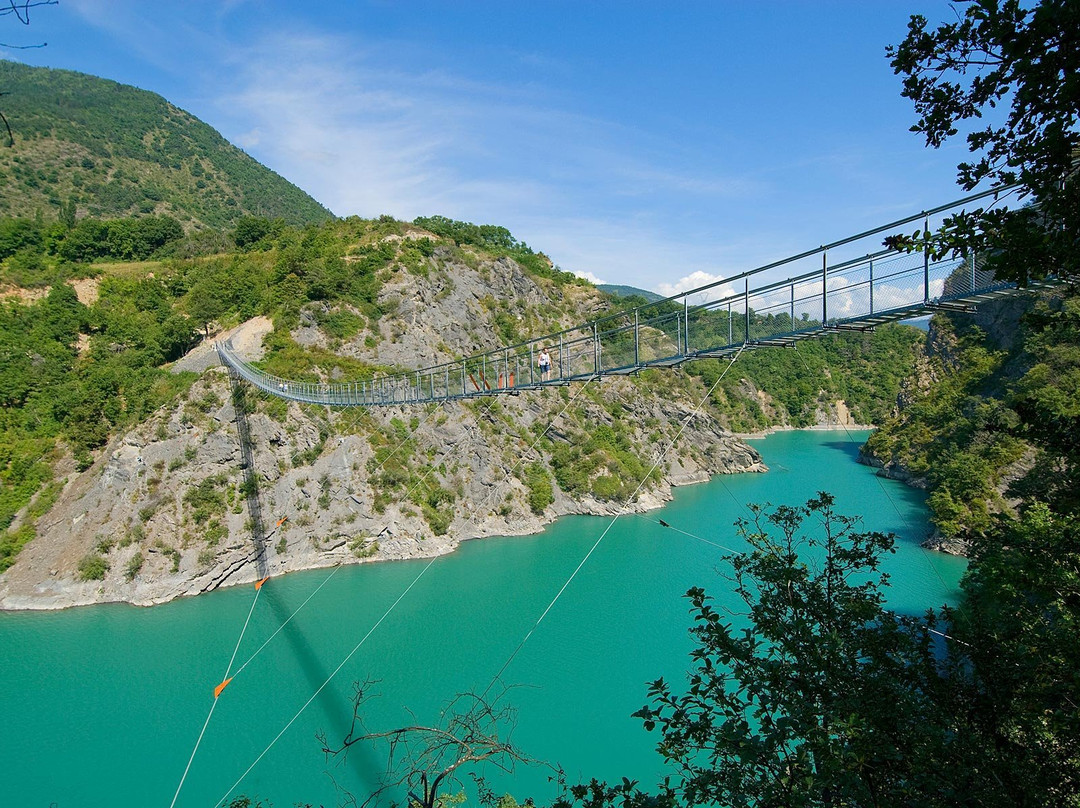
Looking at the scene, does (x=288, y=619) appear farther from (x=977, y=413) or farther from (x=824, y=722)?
(x=977, y=413)

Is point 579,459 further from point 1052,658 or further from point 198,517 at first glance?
point 1052,658

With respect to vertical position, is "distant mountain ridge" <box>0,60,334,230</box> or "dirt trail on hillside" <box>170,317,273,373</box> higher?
"distant mountain ridge" <box>0,60,334,230</box>

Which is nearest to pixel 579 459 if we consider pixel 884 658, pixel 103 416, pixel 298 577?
pixel 298 577

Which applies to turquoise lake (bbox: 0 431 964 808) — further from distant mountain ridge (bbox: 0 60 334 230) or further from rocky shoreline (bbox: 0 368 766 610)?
distant mountain ridge (bbox: 0 60 334 230)

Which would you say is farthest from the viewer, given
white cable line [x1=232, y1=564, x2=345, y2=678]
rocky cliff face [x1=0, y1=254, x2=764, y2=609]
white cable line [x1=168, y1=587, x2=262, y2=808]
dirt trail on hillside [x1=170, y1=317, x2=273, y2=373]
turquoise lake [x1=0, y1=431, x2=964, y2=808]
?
dirt trail on hillside [x1=170, y1=317, x2=273, y2=373]

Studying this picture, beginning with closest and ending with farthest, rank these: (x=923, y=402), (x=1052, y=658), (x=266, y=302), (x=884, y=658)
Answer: (x=1052, y=658) < (x=884, y=658) < (x=266, y=302) < (x=923, y=402)

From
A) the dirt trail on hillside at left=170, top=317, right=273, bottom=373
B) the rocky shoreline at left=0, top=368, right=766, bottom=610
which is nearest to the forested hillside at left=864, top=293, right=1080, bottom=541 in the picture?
the rocky shoreline at left=0, top=368, right=766, bottom=610

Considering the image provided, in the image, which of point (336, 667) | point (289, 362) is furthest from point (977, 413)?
point (289, 362)
